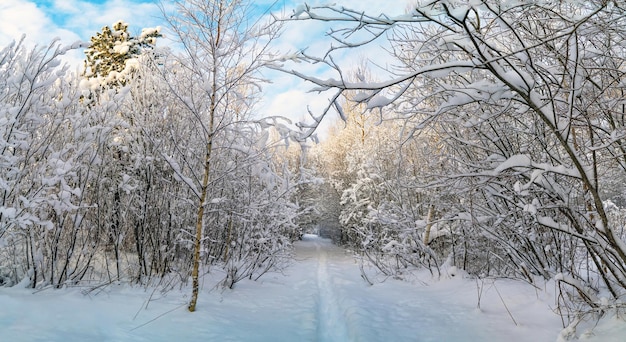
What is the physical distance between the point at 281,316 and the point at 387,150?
2.70 m

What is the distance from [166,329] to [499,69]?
3984 mm

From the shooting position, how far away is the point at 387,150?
457 cm

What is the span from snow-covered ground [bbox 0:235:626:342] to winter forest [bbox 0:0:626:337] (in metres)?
0.31

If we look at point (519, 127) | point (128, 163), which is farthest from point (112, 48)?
point (519, 127)

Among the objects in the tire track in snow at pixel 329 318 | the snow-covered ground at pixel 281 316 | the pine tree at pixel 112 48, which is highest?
the pine tree at pixel 112 48

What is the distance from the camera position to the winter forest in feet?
7.47

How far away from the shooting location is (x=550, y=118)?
223 cm

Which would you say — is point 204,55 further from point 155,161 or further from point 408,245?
point 408,245

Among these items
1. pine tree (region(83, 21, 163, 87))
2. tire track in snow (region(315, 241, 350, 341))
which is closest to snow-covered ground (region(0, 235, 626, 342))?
tire track in snow (region(315, 241, 350, 341))

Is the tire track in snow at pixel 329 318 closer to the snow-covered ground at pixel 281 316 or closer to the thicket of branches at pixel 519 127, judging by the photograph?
the snow-covered ground at pixel 281 316

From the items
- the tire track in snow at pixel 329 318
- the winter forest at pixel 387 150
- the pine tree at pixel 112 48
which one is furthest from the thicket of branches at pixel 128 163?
the pine tree at pixel 112 48

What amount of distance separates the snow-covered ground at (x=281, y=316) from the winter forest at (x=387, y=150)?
0.31 m

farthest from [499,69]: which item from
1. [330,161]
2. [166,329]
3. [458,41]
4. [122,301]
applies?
[330,161]

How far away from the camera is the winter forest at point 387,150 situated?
2277 millimetres
